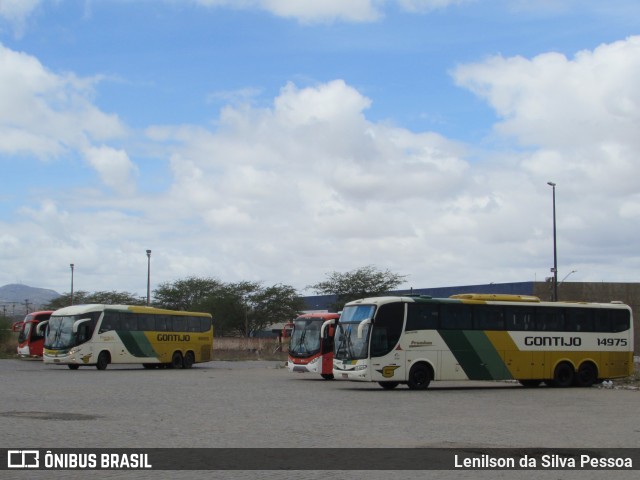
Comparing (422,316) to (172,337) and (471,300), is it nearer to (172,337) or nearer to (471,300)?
(471,300)

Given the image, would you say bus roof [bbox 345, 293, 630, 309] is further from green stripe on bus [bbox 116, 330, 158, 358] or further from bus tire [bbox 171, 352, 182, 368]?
bus tire [bbox 171, 352, 182, 368]

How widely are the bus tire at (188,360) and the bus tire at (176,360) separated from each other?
22 cm

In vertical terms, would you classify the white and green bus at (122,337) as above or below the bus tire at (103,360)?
above

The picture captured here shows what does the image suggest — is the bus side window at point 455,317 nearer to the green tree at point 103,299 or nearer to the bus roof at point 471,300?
the bus roof at point 471,300

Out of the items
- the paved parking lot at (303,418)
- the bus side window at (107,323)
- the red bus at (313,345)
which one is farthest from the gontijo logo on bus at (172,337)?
the paved parking lot at (303,418)

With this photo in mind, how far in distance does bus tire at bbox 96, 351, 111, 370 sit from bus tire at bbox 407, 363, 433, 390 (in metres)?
18.1

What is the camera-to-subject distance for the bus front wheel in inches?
1667

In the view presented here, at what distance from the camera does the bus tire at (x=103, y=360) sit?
42.3 metres

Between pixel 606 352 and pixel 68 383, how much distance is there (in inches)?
749

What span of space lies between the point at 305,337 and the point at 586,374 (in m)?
11.2

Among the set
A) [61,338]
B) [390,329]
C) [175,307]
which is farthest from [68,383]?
[175,307]

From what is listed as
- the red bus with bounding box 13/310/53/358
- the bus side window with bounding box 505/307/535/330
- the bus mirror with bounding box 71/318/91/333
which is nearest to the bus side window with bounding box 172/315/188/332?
the bus mirror with bounding box 71/318/91/333

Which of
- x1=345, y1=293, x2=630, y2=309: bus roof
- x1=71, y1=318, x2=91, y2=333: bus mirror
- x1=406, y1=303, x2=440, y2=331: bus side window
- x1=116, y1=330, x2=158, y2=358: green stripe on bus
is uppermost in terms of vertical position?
x1=345, y1=293, x2=630, y2=309: bus roof

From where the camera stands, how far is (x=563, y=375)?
3294 centimetres
